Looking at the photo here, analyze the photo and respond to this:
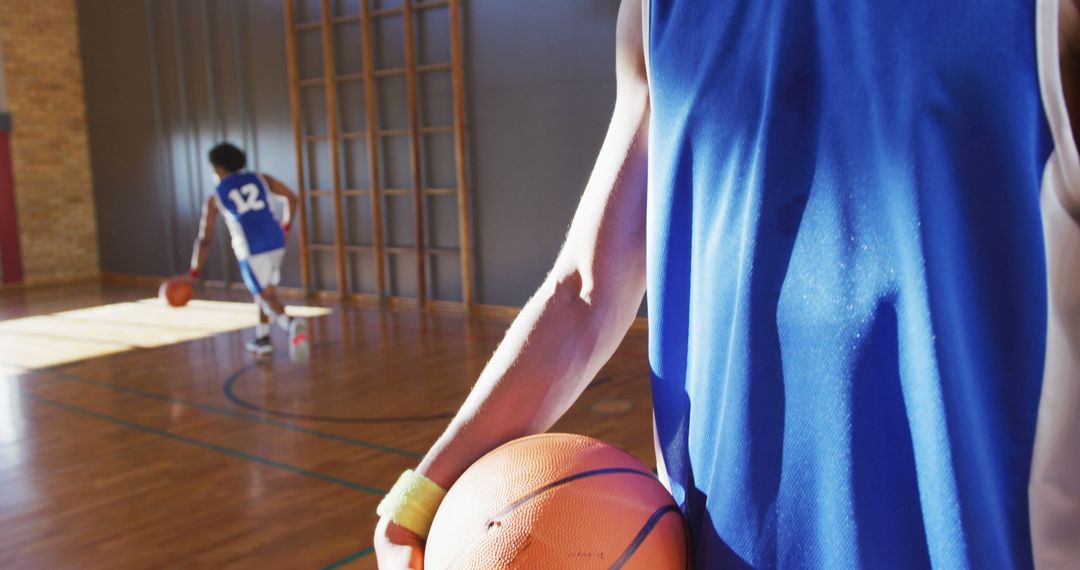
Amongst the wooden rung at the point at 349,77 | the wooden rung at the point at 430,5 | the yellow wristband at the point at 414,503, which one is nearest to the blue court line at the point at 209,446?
the yellow wristband at the point at 414,503

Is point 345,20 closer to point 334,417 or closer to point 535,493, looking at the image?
point 334,417

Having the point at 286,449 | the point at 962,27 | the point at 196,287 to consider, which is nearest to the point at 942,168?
the point at 962,27

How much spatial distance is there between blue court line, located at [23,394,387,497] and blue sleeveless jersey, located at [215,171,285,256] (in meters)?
1.64

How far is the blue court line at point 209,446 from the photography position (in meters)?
3.82

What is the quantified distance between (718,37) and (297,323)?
583 cm

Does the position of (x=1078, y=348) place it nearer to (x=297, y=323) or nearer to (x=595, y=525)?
(x=595, y=525)

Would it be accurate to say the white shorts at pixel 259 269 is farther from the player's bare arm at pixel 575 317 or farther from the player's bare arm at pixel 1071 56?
the player's bare arm at pixel 1071 56

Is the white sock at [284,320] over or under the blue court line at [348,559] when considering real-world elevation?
over

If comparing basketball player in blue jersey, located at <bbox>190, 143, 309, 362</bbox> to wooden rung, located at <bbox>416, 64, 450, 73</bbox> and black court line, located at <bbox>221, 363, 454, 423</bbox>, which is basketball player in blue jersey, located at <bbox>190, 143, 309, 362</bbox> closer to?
black court line, located at <bbox>221, 363, 454, 423</bbox>

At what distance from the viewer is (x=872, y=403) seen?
2.11 ft

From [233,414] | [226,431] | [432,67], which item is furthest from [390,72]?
[226,431]

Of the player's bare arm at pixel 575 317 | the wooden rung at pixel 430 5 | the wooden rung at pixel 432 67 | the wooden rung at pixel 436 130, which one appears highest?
the wooden rung at pixel 430 5

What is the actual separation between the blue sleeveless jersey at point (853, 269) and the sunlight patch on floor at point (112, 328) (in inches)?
267

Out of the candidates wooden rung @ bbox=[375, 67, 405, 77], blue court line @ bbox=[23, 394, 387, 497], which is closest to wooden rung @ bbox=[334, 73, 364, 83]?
wooden rung @ bbox=[375, 67, 405, 77]
